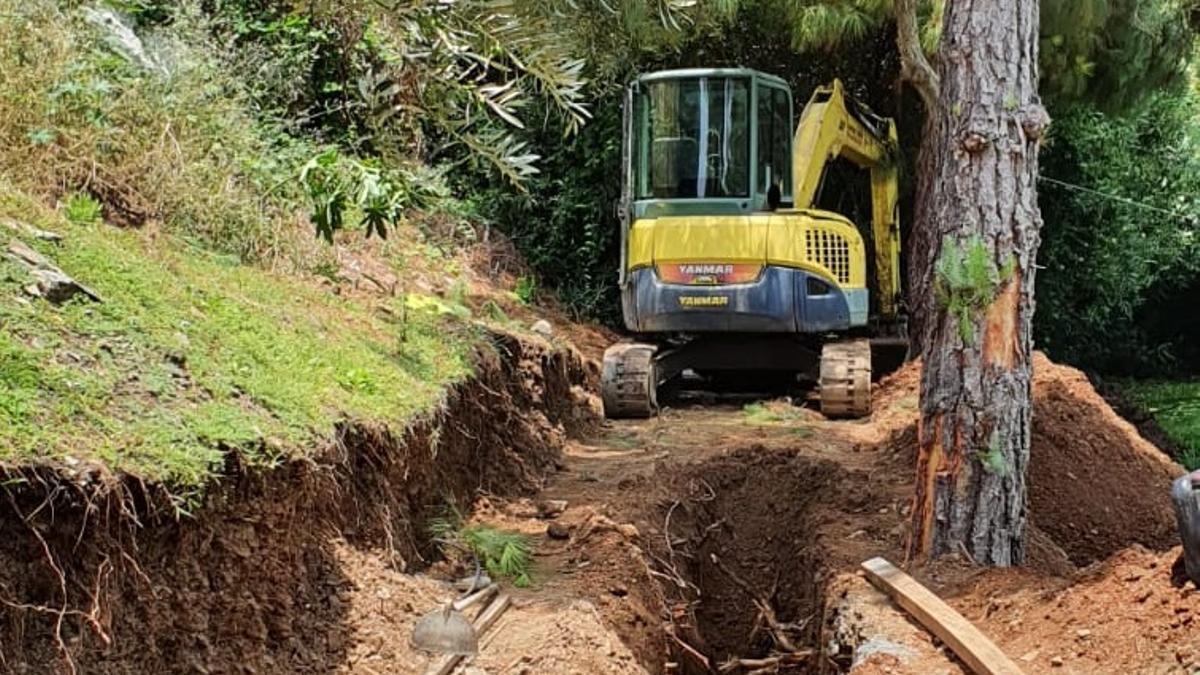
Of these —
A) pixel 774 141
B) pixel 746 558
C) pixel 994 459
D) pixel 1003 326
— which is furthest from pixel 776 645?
pixel 774 141

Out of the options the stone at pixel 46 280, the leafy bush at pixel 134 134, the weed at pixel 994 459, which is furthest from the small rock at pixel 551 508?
the stone at pixel 46 280

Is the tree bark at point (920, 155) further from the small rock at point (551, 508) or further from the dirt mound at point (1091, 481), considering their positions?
the small rock at point (551, 508)

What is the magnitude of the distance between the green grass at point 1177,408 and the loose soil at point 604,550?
10.1ft

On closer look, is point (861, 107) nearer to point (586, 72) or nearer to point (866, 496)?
point (586, 72)

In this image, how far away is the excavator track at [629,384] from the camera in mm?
9602

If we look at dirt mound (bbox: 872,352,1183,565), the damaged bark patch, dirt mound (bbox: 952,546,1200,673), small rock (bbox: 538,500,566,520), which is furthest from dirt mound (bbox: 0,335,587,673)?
dirt mound (bbox: 872,352,1183,565)

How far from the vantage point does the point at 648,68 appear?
13430 millimetres

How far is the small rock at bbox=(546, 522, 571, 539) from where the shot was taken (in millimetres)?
6301

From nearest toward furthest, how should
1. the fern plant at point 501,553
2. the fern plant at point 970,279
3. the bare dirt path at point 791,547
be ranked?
the bare dirt path at point 791,547 → the fern plant at point 970,279 → the fern plant at point 501,553

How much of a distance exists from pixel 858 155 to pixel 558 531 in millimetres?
6153

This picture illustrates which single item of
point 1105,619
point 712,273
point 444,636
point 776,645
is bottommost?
point 776,645

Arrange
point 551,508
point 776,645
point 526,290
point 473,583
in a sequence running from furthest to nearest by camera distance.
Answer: point 526,290 → point 551,508 → point 776,645 → point 473,583

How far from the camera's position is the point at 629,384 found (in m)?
9.59

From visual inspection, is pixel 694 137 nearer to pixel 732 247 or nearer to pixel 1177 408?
pixel 732 247
